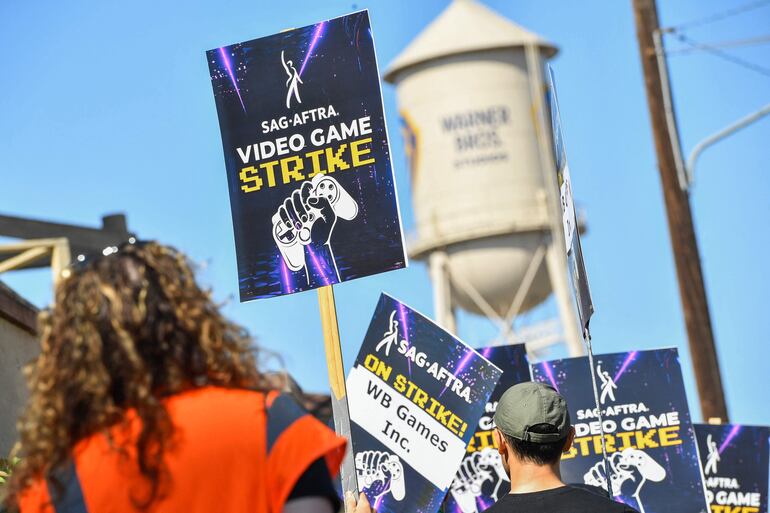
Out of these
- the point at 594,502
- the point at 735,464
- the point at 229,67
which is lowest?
the point at 735,464

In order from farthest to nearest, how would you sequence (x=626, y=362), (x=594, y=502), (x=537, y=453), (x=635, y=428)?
(x=626, y=362) → (x=635, y=428) → (x=537, y=453) → (x=594, y=502)

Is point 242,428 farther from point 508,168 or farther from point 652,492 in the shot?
point 508,168

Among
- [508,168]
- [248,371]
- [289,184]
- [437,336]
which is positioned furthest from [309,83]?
Result: [508,168]

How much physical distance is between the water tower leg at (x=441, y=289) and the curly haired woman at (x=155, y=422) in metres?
23.3

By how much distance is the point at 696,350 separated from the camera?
14625mm

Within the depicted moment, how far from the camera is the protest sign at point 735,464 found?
10.3 meters

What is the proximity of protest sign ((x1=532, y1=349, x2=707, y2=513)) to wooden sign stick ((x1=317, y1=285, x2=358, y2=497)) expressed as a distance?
2.98 metres

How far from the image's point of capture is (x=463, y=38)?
26906 mm

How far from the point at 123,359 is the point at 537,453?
1.65 meters

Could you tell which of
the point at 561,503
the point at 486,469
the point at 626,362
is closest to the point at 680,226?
the point at 626,362

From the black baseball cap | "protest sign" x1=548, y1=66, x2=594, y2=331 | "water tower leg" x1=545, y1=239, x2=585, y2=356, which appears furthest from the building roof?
"water tower leg" x1=545, y1=239, x2=585, y2=356

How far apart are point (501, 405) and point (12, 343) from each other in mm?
4867

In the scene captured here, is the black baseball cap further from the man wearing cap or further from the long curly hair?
the long curly hair

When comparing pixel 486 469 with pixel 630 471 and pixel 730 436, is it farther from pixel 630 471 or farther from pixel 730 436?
pixel 730 436
